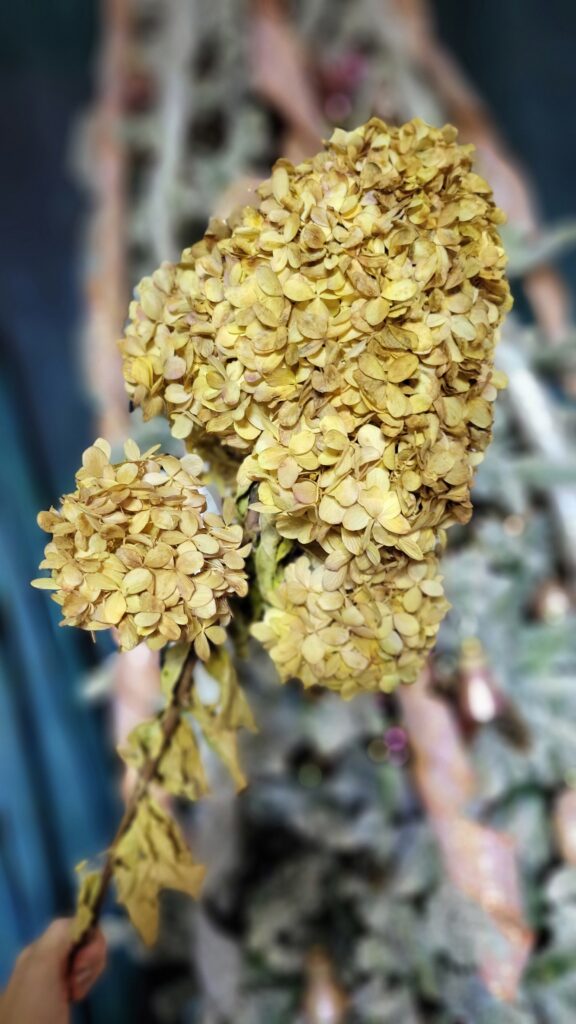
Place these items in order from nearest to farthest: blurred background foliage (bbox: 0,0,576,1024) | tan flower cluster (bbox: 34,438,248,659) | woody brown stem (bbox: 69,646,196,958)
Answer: tan flower cluster (bbox: 34,438,248,659)
woody brown stem (bbox: 69,646,196,958)
blurred background foliage (bbox: 0,0,576,1024)

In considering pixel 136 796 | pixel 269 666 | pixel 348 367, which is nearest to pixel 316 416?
pixel 348 367

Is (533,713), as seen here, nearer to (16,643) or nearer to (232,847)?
(232,847)

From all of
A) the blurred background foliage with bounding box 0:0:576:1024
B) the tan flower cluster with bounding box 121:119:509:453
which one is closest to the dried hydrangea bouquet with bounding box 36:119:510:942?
the tan flower cluster with bounding box 121:119:509:453

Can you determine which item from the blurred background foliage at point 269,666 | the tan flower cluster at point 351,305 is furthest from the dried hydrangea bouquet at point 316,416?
the blurred background foliage at point 269,666

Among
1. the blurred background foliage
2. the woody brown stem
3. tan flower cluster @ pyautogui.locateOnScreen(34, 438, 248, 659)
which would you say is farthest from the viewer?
the blurred background foliage

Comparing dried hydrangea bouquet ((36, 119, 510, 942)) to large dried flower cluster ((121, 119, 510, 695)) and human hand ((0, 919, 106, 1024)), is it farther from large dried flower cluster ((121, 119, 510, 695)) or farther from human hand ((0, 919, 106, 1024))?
human hand ((0, 919, 106, 1024))

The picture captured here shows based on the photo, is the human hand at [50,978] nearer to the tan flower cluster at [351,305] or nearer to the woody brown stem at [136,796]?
the woody brown stem at [136,796]
